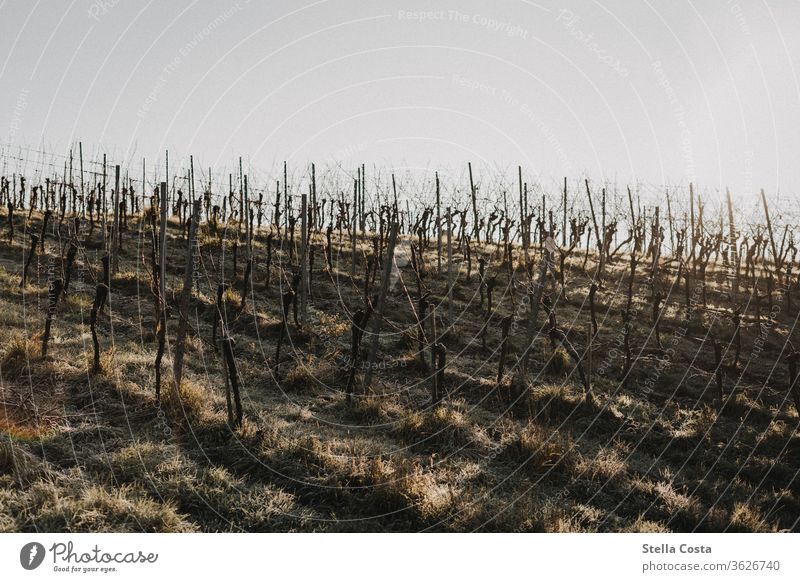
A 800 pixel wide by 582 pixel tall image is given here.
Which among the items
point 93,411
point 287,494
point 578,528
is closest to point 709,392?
point 578,528

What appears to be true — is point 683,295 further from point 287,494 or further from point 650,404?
point 287,494

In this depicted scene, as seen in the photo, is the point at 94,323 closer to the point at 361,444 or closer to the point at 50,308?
the point at 50,308

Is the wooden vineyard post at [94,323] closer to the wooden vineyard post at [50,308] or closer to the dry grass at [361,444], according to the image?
the dry grass at [361,444]

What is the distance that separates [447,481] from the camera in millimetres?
5234

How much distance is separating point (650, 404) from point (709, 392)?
142cm
